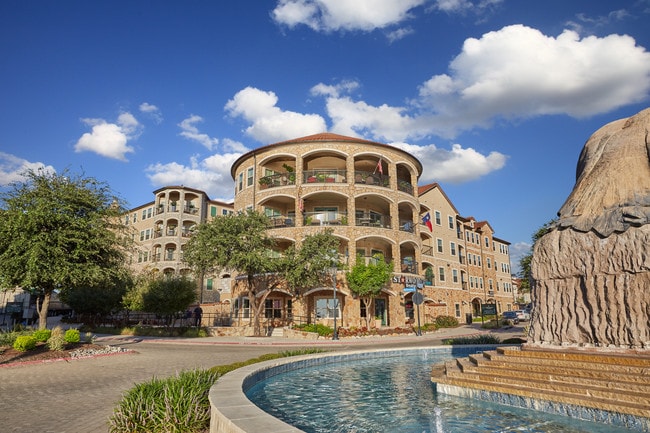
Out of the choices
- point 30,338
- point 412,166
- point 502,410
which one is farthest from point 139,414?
point 412,166

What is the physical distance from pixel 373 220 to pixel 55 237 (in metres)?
25.6

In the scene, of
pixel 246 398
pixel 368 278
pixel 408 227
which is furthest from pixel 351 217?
pixel 246 398

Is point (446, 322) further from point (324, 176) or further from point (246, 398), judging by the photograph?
point (246, 398)

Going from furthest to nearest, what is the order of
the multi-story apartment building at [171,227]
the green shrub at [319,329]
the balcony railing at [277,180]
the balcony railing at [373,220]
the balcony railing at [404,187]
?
the multi-story apartment building at [171,227] < the balcony railing at [404,187] < the balcony railing at [277,180] < the balcony railing at [373,220] < the green shrub at [319,329]

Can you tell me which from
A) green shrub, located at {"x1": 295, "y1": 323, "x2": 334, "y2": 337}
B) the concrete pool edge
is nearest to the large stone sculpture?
the concrete pool edge

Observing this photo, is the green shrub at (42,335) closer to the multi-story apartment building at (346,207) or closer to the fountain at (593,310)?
the fountain at (593,310)

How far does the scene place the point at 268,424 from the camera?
4648 mm

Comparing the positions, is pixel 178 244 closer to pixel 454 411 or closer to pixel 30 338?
pixel 30 338

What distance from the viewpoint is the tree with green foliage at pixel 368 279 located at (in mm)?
31453

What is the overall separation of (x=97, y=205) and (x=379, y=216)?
24.7 m

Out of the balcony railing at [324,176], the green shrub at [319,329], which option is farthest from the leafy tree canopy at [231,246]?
the balcony railing at [324,176]

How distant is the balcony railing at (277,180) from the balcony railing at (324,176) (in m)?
1.18

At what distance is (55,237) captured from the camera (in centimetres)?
1827

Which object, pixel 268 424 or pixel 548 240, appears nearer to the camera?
pixel 268 424
